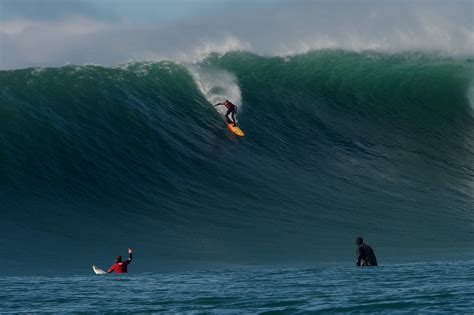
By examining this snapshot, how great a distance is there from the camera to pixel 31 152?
20.1m

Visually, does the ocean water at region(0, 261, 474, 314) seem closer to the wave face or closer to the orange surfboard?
the wave face

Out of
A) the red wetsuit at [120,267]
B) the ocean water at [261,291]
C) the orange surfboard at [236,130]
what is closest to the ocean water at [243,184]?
the ocean water at [261,291]

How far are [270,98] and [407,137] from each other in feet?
13.6

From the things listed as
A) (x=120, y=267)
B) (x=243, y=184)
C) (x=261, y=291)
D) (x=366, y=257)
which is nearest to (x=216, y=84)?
(x=243, y=184)

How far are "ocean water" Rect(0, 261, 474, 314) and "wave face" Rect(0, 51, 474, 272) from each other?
5.77 feet

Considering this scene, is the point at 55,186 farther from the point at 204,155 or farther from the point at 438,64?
the point at 438,64

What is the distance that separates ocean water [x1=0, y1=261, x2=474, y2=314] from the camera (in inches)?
398

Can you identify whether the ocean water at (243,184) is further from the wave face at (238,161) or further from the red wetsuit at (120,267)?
the red wetsuit at (120,267)

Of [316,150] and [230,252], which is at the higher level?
[316,150]

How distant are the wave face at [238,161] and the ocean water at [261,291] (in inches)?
69.3

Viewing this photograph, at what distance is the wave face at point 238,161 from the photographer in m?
16.7

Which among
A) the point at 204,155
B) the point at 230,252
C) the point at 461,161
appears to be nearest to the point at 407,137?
the point at 461,161

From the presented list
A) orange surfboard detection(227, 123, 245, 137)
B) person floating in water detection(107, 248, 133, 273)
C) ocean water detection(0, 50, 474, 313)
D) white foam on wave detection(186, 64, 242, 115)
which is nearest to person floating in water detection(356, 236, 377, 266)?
ocean water detection(0, 50, 474, 313)

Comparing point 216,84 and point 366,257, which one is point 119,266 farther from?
point 216,84
